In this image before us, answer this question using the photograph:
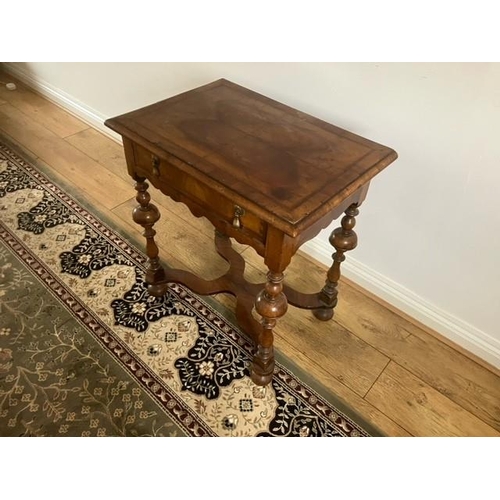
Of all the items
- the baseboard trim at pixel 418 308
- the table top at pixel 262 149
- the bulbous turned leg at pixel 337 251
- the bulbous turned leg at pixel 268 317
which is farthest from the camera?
the baseboard trim at pixel 418 308

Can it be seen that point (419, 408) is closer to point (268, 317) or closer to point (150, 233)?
point (268, 317)

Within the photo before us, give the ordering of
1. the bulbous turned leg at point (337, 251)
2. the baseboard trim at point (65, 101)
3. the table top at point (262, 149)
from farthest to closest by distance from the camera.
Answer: the baseboard trim at point (65, 101) < the bulbous turned leg at point (337, 251) < the table top at point (262, 149)

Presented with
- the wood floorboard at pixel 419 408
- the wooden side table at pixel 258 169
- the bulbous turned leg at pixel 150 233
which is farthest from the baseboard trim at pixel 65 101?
the wood floorboard at pixel 419 408

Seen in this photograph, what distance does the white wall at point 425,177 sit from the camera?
110 cm

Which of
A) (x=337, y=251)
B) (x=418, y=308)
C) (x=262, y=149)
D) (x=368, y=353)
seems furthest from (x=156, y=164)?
(x=418, y=308)

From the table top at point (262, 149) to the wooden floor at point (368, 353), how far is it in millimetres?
557

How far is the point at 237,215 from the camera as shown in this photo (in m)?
0.98

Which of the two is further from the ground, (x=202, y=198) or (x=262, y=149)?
(x=262, y=149)

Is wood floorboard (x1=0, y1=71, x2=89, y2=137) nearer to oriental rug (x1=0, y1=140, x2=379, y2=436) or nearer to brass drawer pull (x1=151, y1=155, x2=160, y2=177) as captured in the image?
oriental rug (x1=0, y1=140, x2=379, y2=436)

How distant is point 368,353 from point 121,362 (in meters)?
0.83

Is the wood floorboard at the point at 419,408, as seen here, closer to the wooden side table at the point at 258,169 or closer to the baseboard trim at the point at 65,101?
the wooden side table at the point at 258,169

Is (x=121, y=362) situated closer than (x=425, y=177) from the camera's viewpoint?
No

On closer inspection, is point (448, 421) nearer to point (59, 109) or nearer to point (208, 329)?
point (208, 329)

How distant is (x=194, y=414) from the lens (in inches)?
48.9
